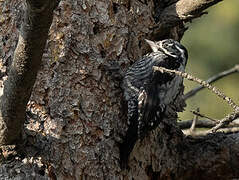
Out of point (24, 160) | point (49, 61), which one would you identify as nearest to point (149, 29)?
point (49, 61)

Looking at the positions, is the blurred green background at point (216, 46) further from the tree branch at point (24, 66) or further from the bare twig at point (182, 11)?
the tree branch at point (24, 66)

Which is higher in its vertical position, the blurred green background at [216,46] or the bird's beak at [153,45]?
the blurred green background at [216,46]

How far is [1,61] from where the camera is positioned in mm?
3250

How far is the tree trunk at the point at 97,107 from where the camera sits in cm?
309

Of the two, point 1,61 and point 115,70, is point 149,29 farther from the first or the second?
point 1,61

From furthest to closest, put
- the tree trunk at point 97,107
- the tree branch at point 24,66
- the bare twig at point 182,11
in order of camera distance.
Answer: the bare twig at point 182,11, the tree trunk at point 97,107, the tree branch at point 24,66

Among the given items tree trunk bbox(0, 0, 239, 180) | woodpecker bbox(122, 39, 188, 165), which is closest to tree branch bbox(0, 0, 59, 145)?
tree trunk bbox(0, 0, 239, 180)

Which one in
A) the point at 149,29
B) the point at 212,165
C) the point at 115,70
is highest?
the point at 149,29

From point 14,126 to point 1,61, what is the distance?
621 millimetres

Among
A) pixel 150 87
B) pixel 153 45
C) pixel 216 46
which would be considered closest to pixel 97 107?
pixel 153 45

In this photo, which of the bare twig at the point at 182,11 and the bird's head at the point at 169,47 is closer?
the bare twig at the point at 182,11

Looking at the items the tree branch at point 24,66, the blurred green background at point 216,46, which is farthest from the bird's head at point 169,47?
the blurred green background at point 216,46

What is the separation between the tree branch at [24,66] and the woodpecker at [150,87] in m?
0.84

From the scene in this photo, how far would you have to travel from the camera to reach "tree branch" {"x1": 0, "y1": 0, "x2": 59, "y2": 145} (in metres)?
2.27
